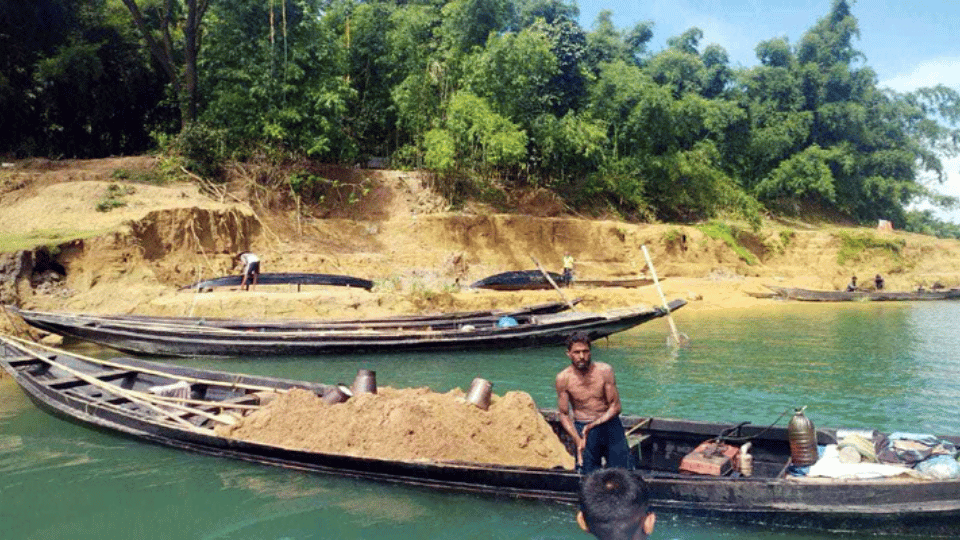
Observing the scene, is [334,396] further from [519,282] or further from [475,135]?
Result: [475,135]

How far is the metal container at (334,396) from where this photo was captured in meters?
8.80

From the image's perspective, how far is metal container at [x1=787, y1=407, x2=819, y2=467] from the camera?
22.7 feet

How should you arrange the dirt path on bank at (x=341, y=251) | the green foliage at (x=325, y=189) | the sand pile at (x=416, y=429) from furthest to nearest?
the green foliage at (x=325, y=189)
the dirt path on bank at (x=341, y=251)
the sand pile at (x=416, y=429)

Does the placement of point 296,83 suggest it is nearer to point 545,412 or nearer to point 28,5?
point 28,5

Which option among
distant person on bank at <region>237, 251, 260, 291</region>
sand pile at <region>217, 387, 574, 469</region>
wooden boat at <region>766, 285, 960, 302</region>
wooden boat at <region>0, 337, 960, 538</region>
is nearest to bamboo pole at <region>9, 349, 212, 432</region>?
wooden boat at <region>0, 337, 960, 538</region>

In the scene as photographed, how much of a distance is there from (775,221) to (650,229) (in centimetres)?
1233

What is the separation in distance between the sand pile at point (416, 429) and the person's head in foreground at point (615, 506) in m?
4.15

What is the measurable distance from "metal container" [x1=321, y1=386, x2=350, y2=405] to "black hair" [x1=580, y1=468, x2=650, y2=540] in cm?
601

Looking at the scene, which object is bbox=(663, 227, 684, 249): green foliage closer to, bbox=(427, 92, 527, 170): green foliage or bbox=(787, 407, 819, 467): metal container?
bbox=(427, 92, 527, 170): green foliage

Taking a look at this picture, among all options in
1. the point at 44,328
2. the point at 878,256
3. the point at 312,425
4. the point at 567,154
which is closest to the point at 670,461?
the point at 312,425

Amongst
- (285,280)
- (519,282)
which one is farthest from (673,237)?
(285,280)

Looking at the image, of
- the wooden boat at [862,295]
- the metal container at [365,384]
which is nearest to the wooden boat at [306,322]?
the metal container at [365,384]

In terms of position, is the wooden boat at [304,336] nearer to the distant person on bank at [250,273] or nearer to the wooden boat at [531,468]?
the wooden boat at [531,468]

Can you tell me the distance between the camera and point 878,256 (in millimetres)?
36719
